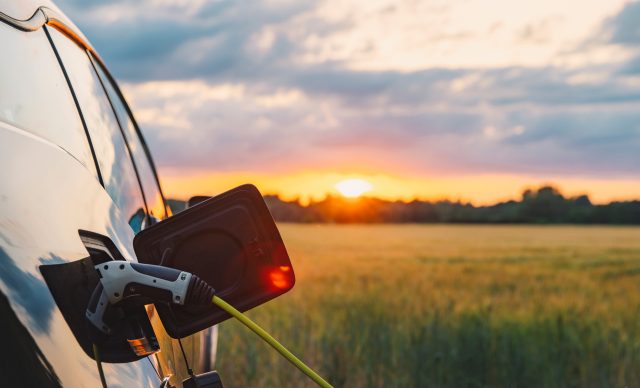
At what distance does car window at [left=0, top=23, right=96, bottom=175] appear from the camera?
5.38ft

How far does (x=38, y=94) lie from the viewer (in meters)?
1.80

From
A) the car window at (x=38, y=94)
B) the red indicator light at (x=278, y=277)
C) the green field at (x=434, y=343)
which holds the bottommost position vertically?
the green field at (x=434, y=343)

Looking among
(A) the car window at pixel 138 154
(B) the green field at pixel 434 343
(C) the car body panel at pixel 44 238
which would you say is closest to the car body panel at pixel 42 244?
(C) the car body panel at pixel 44 238

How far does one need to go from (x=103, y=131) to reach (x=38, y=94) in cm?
68

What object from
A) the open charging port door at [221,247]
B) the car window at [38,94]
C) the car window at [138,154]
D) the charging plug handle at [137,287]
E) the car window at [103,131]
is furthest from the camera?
the car window at [138,154]

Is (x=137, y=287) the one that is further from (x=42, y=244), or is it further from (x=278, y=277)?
(x=278, y=277)

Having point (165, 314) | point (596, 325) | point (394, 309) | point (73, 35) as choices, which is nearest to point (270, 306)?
point (394, 309)

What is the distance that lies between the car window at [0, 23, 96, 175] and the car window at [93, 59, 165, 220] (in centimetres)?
92

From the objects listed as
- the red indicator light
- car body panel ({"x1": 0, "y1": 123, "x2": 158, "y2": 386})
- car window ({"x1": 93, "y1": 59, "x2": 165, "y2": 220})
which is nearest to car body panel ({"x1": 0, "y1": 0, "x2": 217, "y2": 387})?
car body panel ({"x1": 0, "y1": 123, "x2": 158, "y2": 386})

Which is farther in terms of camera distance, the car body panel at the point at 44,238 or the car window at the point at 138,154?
the car window at the point at 138,154

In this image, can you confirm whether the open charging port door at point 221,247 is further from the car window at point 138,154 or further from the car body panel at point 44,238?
the car window at point 138,154

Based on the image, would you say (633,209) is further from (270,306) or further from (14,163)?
(14,163)

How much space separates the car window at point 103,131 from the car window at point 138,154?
0.81 feet

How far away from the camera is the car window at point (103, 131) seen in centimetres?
224
